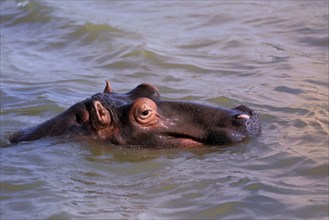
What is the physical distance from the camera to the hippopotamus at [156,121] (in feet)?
23.7

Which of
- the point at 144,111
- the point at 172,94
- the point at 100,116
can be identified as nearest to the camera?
the point at 144,111

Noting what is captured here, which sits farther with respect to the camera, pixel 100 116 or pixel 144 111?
pixel 100 116

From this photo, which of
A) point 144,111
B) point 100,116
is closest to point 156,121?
point 144,111

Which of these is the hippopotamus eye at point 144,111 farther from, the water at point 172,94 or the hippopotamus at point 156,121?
the water at point 172,94

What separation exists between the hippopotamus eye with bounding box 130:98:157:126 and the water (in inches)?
13.7

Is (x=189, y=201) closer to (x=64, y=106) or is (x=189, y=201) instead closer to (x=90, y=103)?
(x=90, y=103)

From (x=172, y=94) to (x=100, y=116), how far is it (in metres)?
3.27

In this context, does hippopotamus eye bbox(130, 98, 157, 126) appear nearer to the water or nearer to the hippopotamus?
the hippopotamus

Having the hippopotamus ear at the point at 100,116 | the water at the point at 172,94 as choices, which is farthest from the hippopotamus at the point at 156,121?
the water at the point at 172,94

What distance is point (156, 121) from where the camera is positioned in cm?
729

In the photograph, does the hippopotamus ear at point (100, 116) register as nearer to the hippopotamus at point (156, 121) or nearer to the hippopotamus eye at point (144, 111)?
the hippopotamus at point (156, 121)

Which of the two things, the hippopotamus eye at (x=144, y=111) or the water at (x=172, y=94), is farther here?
the hippopotamus eye at (x=144, y=111)

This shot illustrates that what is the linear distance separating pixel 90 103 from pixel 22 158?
3.23 ft

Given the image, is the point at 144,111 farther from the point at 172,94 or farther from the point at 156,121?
the point at 172,94
